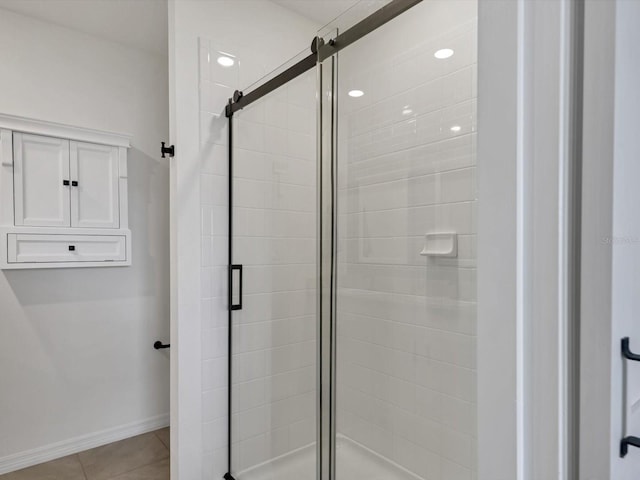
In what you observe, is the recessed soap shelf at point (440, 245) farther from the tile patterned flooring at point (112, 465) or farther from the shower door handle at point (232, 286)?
the tile patterned flooring at point (112, 465)

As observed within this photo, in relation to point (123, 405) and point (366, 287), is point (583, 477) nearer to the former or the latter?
point (366, 287)

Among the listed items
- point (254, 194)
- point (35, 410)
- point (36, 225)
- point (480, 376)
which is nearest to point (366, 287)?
point (254, 194)

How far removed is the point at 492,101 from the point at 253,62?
177 centimetres

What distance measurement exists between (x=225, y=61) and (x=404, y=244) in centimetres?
128

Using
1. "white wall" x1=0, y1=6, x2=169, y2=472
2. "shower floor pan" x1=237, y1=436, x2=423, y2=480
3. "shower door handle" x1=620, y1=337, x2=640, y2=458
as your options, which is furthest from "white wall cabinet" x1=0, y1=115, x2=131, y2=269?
"shower door handle" x1=620, y1=337, x2=640, y2=458

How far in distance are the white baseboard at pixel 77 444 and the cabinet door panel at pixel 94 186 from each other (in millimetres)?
1282

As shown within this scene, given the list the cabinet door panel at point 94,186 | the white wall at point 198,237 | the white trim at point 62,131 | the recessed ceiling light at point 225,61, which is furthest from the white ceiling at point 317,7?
the cabinet door panel at point 94,186

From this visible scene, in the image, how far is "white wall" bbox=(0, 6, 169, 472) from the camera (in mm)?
2131

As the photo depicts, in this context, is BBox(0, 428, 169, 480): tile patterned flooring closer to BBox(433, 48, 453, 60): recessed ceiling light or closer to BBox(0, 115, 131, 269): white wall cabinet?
BBox(0, 115, 131, 269): white wall cabinet

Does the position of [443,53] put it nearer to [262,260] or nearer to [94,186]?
[262,260]

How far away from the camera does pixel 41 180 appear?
7.09 feet

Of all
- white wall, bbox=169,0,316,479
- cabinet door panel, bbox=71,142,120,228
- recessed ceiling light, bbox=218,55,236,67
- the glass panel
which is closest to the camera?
the glass panel

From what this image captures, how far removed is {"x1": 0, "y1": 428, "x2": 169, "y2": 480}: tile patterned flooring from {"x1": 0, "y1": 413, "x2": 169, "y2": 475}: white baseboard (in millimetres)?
32

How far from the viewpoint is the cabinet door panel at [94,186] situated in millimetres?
2260
